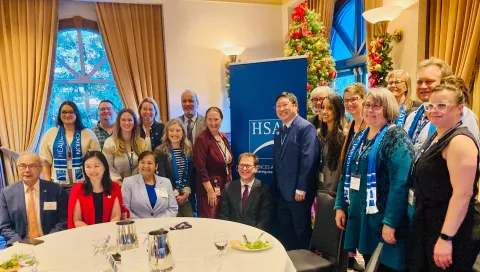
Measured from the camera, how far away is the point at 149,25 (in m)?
5.61

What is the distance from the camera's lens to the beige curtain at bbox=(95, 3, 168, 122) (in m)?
5.44

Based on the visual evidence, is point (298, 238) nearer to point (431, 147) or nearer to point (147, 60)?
point (431, 147)

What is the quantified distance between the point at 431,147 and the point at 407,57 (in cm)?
254

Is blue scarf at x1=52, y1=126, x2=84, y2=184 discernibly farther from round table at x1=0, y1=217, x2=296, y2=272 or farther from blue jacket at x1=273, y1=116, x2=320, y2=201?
blue jacket at x1=273, y1=116, x2=320, y2=201

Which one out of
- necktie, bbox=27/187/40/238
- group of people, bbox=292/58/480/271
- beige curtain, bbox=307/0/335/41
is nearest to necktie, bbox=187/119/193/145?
necktie, bbox=27/187/40/238

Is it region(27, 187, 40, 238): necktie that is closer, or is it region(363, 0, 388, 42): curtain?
region(27, 187, 40, 238): necktie

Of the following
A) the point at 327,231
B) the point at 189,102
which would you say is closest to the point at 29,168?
the point at 189,102

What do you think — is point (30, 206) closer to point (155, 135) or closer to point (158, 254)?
point (155, 135)

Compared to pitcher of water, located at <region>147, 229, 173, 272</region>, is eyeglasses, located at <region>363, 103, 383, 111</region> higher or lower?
higher

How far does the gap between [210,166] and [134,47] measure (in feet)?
10.6

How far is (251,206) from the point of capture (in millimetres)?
2773

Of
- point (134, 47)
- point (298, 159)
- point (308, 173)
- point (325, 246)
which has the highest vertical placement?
point (134, 47)

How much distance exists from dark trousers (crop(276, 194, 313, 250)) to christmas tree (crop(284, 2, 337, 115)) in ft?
7.32

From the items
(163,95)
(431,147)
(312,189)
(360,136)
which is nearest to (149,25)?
(163,95)
